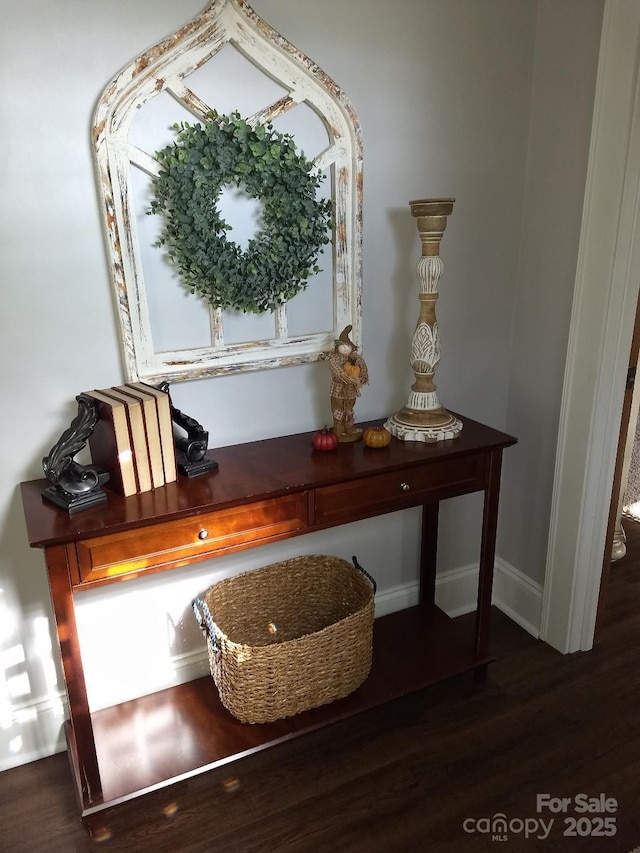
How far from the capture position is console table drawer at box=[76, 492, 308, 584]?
1538 mm

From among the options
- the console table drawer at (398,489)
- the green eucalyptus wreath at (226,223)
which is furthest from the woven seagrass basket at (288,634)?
the green eucalyptus wreath at (226,223)

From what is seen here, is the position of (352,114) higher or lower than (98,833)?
higher

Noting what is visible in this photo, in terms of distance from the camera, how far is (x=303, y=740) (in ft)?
6.67

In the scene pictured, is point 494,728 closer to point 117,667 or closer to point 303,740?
point 303,740

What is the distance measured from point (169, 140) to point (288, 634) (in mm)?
1570

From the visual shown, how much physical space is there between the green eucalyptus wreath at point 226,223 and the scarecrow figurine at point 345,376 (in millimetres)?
222

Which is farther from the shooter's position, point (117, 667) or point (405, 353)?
point (405, 353)

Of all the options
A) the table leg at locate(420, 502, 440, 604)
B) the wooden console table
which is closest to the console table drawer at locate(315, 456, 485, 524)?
the wooden console table

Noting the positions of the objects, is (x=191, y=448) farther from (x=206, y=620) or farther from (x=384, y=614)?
(x=384, y=614)

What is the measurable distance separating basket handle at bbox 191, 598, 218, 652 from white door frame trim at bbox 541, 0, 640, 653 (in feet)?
4.05

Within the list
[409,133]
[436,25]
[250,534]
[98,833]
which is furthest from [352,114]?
[98,833]

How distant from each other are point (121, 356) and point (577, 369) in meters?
1.42

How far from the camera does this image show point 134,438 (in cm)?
163

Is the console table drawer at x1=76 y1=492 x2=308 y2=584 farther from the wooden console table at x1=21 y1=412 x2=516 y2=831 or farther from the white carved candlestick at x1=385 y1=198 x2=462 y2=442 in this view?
the white carved candlestick at x1=385 y1=198 x2=462 y2=442
